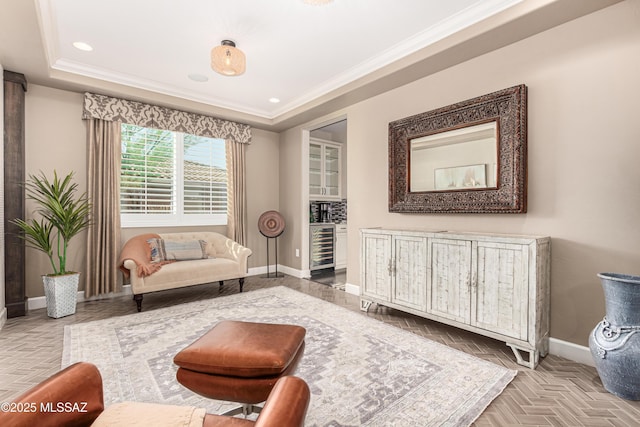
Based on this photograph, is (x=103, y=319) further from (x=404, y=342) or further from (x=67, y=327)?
(x=404, y=342)

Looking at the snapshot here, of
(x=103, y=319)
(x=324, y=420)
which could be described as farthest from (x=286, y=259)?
(x=324, y=420)

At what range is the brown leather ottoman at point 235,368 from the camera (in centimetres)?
142

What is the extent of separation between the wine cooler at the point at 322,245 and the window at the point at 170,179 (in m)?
1.56

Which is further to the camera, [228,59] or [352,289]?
[352,289]

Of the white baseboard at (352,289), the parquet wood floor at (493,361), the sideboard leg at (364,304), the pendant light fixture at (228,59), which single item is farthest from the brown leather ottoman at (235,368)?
the white baseboard at (352,289)

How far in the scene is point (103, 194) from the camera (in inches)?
158

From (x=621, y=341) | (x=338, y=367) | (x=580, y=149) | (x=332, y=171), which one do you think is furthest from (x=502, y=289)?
(x=332, y=171)

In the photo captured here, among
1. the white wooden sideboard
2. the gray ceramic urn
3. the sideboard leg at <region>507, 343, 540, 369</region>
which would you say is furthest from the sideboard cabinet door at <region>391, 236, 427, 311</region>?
the gray ceramic urn

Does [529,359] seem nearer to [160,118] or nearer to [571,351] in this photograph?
[571,351]

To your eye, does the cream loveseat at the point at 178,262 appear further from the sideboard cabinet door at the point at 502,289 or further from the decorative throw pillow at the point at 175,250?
the sideboard cabinet door at the point at 502,289

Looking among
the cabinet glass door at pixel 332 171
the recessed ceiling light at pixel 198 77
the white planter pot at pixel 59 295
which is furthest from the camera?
the cabinet glass door at pixel 332 171

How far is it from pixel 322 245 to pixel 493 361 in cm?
368

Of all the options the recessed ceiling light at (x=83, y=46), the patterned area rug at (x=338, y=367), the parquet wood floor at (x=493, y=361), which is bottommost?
the parquet wood floor at (x=493, y=361)

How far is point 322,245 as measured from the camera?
5793 millimetres
